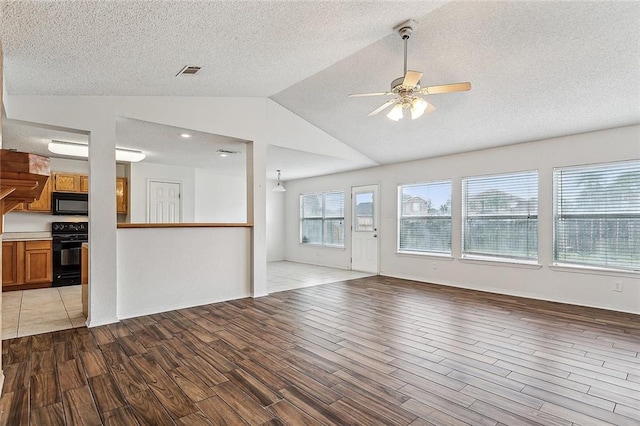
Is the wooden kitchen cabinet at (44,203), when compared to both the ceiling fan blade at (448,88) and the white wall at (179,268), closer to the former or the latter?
the white wall at (179,268)

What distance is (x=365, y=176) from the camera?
740cm

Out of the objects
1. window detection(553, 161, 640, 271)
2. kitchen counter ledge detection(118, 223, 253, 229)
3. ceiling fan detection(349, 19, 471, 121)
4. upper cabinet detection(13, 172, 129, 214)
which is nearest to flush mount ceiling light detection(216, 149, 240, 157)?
kitchen counter ledge detection(118, 223, 253, 229)

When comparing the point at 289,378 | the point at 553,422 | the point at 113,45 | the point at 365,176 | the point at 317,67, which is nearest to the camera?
the point at 553,422

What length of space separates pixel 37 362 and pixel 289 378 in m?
2.13

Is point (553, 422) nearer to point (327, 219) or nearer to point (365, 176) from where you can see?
point (365, 176)

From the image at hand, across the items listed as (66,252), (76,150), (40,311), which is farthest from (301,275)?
(76,150)

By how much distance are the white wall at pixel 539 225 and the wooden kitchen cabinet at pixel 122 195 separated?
16.0ft

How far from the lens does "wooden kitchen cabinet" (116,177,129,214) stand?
668 cm

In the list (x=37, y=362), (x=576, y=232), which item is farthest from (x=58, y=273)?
(x=576, y=232)

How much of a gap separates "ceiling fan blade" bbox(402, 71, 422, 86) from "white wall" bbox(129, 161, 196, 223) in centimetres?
604

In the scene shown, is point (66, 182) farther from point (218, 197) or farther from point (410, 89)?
point (410, 89)

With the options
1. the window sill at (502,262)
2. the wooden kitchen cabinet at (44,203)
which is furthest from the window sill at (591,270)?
the wooden kitchen cabinet at (44,203)

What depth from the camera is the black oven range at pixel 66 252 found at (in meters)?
5.77

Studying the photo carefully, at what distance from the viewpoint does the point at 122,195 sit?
22.1 feet
